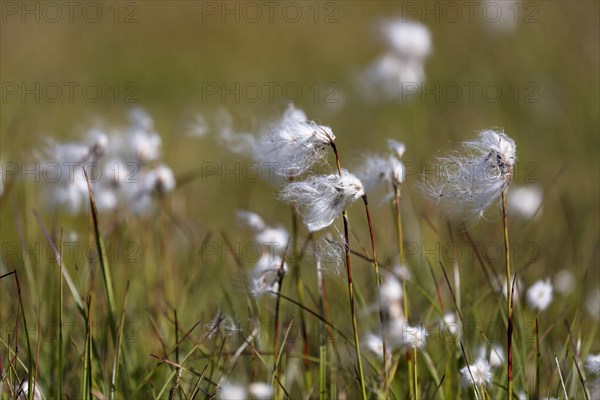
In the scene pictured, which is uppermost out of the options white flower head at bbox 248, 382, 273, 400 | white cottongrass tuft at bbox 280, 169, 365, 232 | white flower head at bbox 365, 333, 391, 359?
white cottongrass tuft at bbox 280, 169, 365, 232

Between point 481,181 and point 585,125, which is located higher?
point 481,181

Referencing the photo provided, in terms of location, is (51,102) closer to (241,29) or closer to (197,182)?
(197,182)

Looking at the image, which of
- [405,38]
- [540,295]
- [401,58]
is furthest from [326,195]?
[401,58]

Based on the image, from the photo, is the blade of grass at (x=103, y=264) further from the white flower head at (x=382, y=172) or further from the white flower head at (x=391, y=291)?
the white flower head at (x=391, y=291)

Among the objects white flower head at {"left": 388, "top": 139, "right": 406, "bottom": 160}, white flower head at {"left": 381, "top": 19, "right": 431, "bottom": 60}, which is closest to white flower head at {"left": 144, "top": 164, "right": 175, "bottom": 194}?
white flower head at {"left": 388, "top": 139, "right": 406, "bottom": 160}

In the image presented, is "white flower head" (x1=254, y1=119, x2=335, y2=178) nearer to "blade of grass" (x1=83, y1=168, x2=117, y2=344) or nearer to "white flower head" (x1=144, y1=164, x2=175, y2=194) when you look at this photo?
"blade of grass" (x1=83, y1=168, x2=117, y2=344)

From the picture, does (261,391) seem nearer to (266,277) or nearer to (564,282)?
(266,277)

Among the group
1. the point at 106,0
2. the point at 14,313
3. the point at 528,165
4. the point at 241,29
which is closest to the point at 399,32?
the point at 528,165
